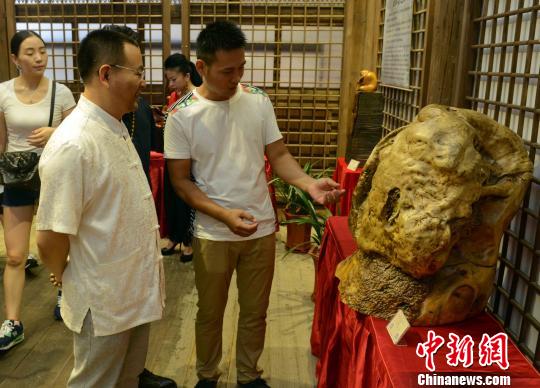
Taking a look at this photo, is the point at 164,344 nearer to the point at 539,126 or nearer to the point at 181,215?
the point at 181,215

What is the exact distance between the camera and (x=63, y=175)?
4.39 ft

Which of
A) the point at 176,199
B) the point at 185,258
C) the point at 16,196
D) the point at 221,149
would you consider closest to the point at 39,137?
the point at 16,196

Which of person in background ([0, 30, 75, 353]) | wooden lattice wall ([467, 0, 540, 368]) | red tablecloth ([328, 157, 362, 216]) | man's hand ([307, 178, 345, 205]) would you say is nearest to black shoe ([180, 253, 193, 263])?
red tablecloth ([328, 157, 362, 216])

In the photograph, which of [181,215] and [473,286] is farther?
[181,215]

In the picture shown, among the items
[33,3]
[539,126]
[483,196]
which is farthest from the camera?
[33,3]

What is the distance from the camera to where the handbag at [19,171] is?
7.77 feet

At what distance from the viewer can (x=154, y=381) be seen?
88.6 inches

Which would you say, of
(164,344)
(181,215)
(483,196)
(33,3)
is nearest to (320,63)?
(181,215)

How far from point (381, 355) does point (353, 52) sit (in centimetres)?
380

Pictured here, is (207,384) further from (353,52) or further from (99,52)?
(353,52)

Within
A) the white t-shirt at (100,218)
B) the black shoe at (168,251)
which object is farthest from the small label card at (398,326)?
the black shoe at (168,251)

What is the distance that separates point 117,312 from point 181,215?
172cm

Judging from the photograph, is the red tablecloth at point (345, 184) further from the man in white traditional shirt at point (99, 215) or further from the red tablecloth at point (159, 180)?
the man in white traditional shirt at point (99, 215)

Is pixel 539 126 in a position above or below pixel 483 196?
above
